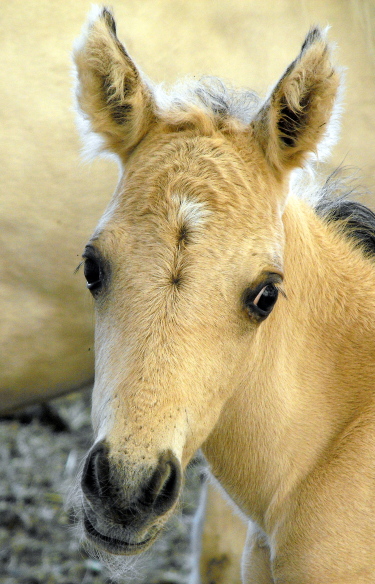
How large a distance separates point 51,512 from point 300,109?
3.00 metres

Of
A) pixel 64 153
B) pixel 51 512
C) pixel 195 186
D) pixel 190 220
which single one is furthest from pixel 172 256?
pixel 51 512

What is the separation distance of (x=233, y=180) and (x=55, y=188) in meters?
1.83

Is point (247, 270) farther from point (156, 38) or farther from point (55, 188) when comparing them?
point (156, 38)

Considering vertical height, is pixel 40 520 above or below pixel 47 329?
below

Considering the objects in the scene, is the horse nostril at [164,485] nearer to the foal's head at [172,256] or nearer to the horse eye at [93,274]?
the foal's head at [172,256]

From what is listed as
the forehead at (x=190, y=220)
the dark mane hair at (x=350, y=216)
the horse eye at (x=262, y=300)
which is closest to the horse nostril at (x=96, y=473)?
the forehead at (x=190, y=220)

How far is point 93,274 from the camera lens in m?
1.91

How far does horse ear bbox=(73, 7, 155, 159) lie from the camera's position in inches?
77.9

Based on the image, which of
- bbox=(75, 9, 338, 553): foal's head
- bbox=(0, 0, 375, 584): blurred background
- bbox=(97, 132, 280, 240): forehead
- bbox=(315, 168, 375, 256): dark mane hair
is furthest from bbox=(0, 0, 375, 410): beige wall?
bbox=(97, 132, 280, 240): forehead

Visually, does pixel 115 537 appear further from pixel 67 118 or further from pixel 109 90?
pixel 67 118

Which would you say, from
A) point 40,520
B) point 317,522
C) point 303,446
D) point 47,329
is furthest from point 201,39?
point 40,520

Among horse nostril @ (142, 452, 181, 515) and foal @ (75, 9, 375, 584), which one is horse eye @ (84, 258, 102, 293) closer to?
foal @ (75, 9, 375, 584)

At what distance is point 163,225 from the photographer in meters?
1.79

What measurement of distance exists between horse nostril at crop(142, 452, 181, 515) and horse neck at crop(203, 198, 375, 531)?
0.57 meters
